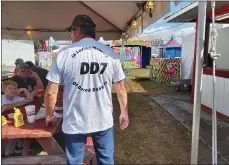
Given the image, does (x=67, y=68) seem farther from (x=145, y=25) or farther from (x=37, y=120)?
(x=145, y=25)

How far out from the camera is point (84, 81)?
77.4 inches

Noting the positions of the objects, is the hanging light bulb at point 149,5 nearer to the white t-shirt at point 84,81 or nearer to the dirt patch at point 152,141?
the white t-shirt at point 84,81

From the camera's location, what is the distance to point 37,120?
8.70 ft

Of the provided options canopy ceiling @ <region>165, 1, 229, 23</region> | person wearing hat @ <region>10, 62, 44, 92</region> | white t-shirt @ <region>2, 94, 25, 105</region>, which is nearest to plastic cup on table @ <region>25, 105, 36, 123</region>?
white t-shirt @ <region>2, 94, 25, 105</region>

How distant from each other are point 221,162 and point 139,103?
4.21 metres

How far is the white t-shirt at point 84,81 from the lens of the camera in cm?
194

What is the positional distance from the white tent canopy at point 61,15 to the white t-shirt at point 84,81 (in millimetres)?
1405

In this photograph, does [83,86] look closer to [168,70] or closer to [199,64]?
[199,64]

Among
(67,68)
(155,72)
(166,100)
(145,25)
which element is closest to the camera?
(67,68)

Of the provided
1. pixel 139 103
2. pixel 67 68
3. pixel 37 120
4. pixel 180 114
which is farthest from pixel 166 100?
pixel 67 68

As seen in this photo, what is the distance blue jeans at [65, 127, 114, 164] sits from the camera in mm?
2047

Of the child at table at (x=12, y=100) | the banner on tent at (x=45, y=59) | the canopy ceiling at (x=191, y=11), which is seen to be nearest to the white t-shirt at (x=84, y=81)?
the child at table at (x=12, y=100)

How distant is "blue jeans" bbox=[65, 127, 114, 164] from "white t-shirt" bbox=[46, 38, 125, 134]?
0.07m

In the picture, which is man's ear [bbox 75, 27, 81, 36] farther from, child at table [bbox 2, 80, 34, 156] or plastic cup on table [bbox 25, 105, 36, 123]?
child at table [bbox 2, 80, 34, 156]
